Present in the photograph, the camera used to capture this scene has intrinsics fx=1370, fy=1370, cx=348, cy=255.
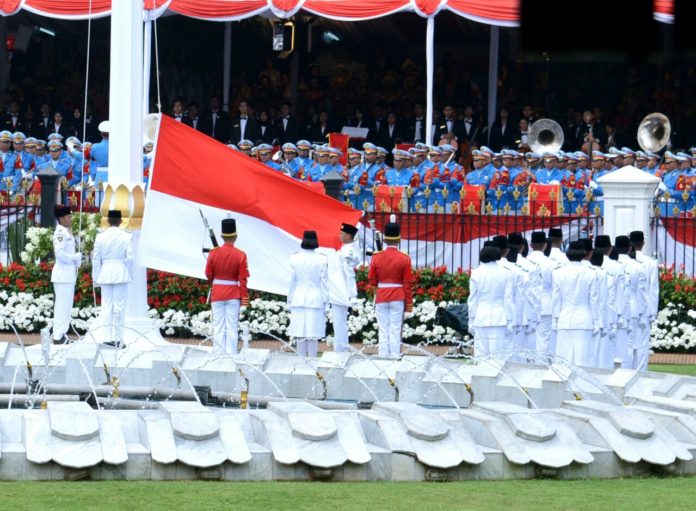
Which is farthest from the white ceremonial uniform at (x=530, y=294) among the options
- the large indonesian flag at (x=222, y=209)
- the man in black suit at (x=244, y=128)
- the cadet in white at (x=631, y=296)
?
the man in black suit at (x=244, y=128)

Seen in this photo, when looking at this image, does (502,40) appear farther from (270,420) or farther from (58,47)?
(270,420)

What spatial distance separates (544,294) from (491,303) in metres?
0.66

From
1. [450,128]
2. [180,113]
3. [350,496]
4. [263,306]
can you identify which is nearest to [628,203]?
[263,306]

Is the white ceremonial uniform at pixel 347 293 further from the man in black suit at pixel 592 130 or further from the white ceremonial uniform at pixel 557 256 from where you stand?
the man in black suit at pixel 592 130

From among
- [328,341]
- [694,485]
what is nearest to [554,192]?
[328,341]

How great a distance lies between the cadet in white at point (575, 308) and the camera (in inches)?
520

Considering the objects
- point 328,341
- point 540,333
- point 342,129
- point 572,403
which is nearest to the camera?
point 572,403

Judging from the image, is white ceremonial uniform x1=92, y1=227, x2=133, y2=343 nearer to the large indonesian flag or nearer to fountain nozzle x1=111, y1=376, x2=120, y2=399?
the large indonesian flag

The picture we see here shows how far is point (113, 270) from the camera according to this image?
14.6 m

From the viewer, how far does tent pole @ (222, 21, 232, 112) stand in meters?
25.1

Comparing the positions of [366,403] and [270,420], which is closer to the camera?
[270,420]

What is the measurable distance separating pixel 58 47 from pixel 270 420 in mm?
22621

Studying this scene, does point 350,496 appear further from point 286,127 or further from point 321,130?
point 321,130

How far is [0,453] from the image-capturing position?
6.57 metres
